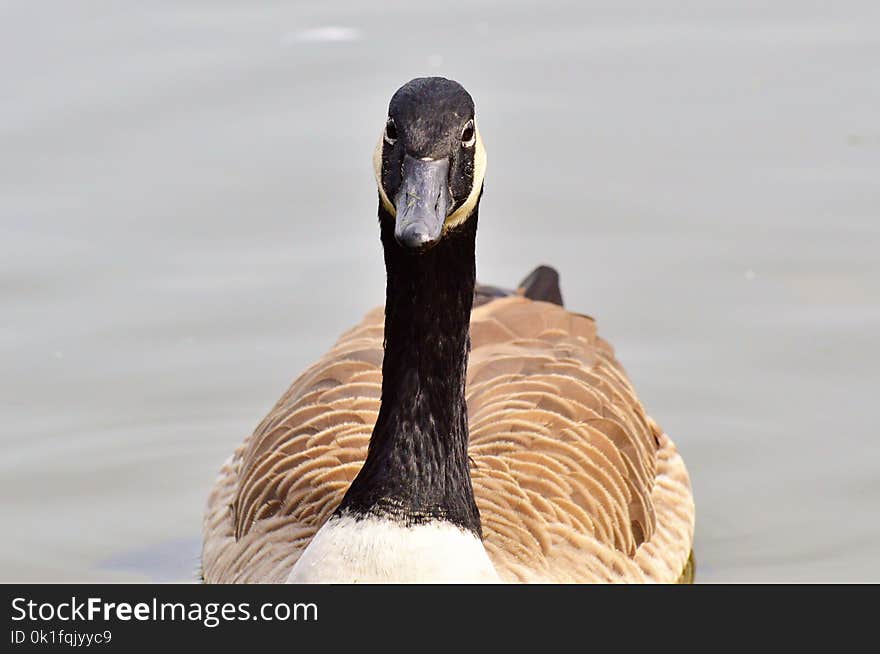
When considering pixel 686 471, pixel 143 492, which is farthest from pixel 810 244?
pixel 143 492

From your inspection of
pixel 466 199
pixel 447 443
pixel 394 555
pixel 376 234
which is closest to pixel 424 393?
pixel 447 443

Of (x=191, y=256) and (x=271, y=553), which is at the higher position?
(x=191, y=256)

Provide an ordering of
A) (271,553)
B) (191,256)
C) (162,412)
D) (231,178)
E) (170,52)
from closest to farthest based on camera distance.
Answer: (271,553) < (162,412) < (191,256) < (231,178) < (170,52)

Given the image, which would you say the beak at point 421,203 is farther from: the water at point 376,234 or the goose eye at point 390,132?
the water at point 376,234

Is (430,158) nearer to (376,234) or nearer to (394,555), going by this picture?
(394,555)

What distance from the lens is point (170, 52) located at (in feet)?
36.5

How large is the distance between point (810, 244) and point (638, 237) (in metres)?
0.96

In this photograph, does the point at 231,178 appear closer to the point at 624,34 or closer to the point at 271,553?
the point at 624,34

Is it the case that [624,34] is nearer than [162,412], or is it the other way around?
[162,412]

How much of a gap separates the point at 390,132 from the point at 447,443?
117 cm

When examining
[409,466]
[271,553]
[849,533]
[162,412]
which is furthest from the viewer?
[162,412]

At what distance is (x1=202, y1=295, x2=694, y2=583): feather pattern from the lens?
6633 mm

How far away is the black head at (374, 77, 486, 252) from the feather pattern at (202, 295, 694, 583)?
1.39m

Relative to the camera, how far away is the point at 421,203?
5363 mm
